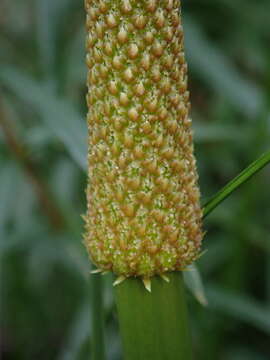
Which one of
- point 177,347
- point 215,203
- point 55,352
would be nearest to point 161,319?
point 177,347

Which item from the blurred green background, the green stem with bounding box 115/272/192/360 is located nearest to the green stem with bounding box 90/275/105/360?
the green stem with bounding box 115/272/192/360

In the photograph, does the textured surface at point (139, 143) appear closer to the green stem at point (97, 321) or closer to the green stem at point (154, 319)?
the green stem at point (154, 319)

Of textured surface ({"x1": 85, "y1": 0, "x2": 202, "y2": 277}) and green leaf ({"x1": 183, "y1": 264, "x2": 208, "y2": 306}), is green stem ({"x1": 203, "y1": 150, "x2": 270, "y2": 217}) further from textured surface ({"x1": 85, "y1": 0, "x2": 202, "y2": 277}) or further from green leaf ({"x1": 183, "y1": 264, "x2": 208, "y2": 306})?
green leaf ({"x1": 183, "y1": 264, "x2": 208, "y2": 306})

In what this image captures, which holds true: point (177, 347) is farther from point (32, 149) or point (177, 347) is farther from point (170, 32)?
point (32, 149)

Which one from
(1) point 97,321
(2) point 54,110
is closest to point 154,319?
(1) point 97,321

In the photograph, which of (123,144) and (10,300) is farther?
(10,300)

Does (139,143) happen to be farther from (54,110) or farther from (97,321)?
(54,110)
